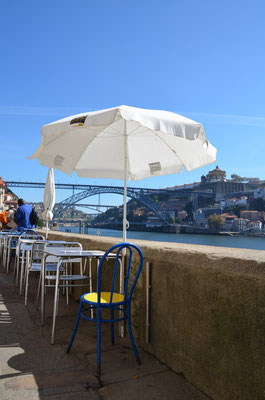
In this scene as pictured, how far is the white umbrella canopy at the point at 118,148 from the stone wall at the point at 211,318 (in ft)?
2.10

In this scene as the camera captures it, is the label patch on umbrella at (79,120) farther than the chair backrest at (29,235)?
No

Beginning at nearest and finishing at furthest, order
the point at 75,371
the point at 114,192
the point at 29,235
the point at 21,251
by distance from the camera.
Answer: the point at 75,371 < the point at 29,235 < the point at 21,251 < the point at 114,192

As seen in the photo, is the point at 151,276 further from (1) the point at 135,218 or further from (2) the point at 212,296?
(1) the point at 135,218

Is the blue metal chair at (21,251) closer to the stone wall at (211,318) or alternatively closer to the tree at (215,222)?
the stone wall at (211,318)

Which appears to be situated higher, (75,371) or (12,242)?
(12,242)

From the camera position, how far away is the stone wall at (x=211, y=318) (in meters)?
1.16

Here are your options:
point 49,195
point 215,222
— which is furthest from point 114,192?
point 49,195

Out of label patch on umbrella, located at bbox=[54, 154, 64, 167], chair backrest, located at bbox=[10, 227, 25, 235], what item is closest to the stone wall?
label patch on umbrella, located at bbox=[54, 154, 64, 167]

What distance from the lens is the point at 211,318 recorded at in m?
1.34

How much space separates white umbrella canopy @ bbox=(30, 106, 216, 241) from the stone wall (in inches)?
25.1

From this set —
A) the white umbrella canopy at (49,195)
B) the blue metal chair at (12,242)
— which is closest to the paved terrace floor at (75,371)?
the blue metal chair at (12,242)

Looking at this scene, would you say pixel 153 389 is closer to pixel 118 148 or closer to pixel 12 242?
pixel 118 148

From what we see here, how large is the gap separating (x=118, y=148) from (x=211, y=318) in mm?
1602

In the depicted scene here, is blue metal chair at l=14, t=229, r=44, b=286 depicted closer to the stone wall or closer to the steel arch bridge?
the stone wall
